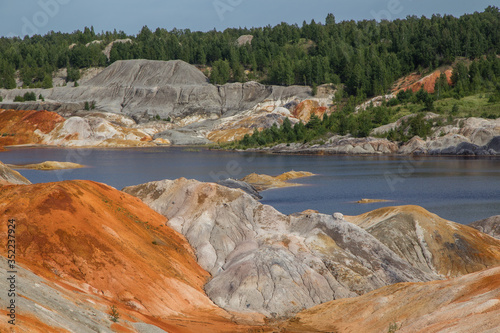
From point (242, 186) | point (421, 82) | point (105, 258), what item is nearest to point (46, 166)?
point (242, 186)

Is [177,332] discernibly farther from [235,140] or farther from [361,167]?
[235,140]

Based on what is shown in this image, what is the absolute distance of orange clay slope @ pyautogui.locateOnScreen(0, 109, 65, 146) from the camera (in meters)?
176

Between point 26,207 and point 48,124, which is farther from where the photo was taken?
point 48,124

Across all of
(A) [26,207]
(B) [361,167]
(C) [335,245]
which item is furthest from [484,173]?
(A) [26,207]

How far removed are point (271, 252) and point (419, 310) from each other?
1136 centimetres

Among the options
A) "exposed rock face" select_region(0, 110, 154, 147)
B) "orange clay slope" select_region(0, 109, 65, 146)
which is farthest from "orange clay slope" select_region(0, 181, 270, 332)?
"orange clay slope" select_region(0, 109, 65, 146)

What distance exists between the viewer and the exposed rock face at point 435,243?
36.2 m

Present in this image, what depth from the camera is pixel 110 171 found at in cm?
10625

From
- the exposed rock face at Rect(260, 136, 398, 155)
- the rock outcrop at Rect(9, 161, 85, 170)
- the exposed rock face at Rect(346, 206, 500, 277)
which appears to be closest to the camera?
the exposed rock face at Rect(346, 206, 500, 277)

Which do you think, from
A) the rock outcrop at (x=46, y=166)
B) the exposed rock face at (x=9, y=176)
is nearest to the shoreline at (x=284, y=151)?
the rock outcrop at (x=46, y=166)

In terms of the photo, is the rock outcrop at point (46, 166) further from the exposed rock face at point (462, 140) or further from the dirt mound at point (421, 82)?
the dirt mound at point (421, 82)

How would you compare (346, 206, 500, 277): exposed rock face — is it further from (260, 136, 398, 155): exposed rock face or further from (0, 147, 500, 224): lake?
(260, 136, 398, 155): exposed rock face

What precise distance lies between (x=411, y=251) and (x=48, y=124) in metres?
166

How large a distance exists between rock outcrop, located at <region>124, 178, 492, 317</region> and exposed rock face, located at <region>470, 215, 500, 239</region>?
4.03m
